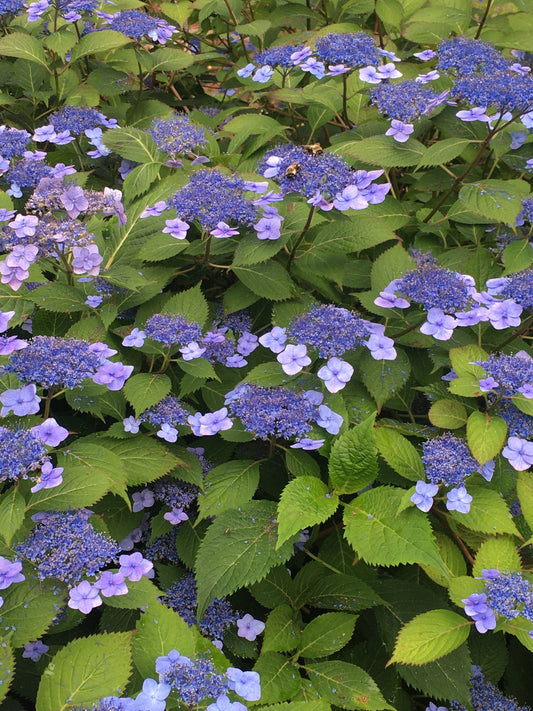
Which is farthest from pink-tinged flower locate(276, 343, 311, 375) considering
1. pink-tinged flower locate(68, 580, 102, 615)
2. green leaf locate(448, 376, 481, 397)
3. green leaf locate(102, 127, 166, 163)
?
green leaf locate(102, 127, 166, 163)

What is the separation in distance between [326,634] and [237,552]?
1.08ft

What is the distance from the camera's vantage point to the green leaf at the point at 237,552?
61.7 inches

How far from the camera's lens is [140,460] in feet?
5.72

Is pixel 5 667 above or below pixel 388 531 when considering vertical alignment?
above

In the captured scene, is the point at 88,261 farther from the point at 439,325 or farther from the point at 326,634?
the point at 326,634

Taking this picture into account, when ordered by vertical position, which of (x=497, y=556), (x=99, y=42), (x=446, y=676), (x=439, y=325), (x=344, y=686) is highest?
(x=99, y=42)

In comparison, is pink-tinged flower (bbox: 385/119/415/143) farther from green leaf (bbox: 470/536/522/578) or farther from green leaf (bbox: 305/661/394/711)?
green leaf (bbox: 305/661/394/711)

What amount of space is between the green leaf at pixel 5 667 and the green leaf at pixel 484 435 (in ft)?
3.80

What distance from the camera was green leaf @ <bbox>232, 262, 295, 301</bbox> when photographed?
197cm

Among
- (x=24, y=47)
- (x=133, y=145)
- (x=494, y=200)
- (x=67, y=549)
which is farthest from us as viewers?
(x=24, y=47)

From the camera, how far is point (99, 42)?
2721 mm

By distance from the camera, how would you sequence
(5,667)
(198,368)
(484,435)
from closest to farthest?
(5,667) → (484,435) → (198,368)

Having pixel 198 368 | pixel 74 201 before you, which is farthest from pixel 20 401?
pixel 74 201

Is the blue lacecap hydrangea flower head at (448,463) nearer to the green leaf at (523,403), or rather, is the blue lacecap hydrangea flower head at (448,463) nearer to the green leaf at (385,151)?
the green leaf at (523,403)
